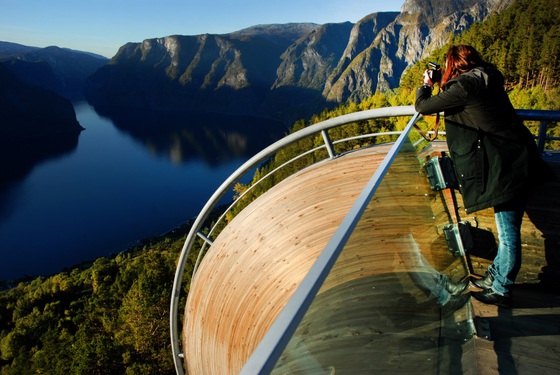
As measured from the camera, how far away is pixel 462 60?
8.98 feet

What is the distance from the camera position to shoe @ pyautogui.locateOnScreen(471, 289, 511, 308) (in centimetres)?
273

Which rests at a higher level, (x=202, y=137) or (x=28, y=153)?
(x=28, y=153)

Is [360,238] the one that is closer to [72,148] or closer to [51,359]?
[51,359]

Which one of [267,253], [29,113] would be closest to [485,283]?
[267,253]

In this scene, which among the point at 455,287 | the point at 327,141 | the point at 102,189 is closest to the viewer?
the point at 455,287

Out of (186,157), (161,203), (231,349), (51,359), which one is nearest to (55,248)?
(161,203)

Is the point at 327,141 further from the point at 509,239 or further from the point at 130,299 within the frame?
the point at 130,299

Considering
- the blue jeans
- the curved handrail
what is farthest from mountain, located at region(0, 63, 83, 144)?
the blue jeans

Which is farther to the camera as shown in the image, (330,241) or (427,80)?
(427,80)

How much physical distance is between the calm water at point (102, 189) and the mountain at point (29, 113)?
11135 millimetres

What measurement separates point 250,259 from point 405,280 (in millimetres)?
2457

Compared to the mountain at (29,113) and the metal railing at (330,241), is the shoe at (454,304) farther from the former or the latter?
the mountain at (29,113)

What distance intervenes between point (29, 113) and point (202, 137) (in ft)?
250

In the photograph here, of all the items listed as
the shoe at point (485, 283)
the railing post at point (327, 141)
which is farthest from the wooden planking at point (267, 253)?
the shoe at point (485, 283)
